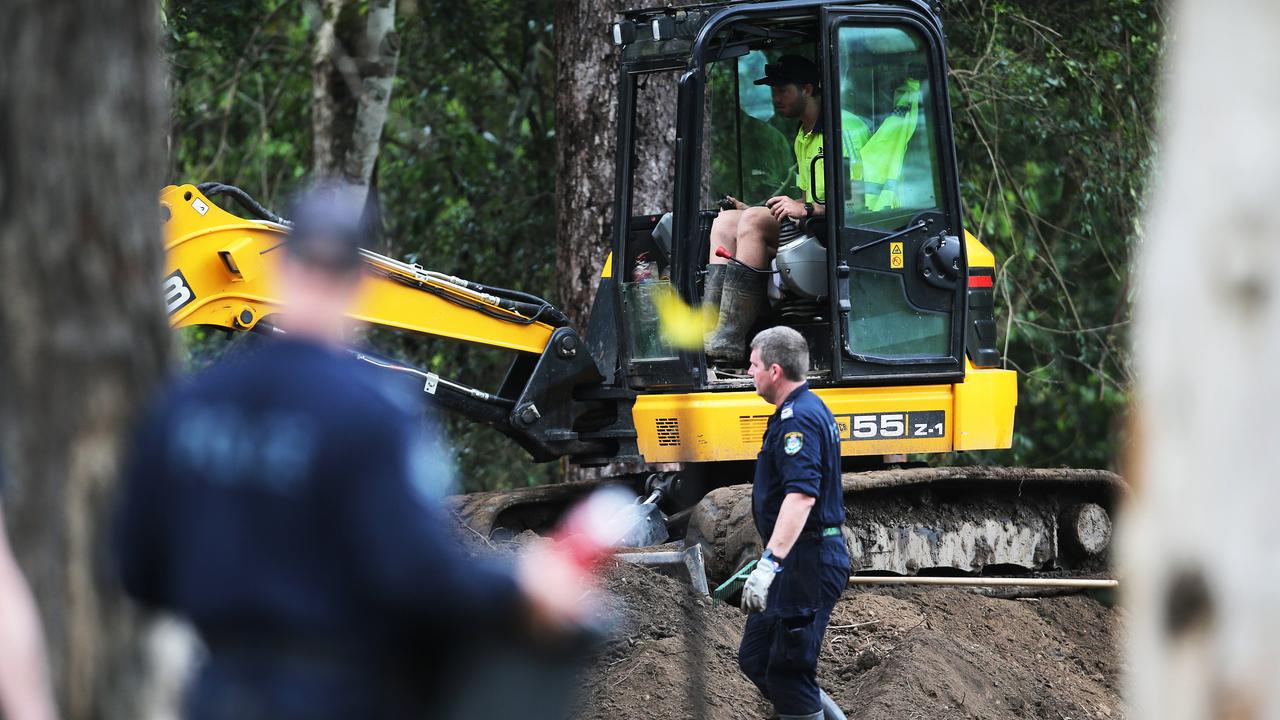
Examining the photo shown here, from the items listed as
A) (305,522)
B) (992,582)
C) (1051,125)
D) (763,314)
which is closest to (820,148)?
(763,314)

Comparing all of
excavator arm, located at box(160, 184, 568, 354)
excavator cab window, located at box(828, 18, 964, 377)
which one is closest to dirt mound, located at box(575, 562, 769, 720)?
excavator cab window, located at box(828, 18, 964, 377)

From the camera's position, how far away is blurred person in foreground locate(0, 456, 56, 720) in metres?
2.65

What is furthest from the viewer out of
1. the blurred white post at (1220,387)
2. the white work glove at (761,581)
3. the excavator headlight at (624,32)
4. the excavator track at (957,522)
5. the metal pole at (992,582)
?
the metal pole at (992,582)

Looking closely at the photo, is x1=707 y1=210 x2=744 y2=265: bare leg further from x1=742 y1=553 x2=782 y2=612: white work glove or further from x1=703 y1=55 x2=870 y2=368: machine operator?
x1=742 y1=553 x2=782 y2=612: white work glove

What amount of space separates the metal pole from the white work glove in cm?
336

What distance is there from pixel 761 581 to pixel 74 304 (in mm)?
3221

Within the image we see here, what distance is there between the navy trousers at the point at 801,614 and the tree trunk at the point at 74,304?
341 centimetres

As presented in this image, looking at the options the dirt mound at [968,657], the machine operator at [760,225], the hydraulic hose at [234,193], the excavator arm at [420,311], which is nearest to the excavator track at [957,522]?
the dirt mound at [968,657]

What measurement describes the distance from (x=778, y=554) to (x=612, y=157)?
19.0ft

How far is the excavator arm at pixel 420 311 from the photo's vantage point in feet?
27.8

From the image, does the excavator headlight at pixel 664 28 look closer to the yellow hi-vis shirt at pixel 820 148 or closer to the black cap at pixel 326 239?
the yellow hi-vis shirt at pixel 820 148

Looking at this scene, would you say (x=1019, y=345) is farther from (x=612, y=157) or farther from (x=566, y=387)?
(x=566, y=387)

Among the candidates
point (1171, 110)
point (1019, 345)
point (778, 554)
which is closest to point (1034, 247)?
point (1019, 345)

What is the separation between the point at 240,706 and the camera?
250 centimetres
